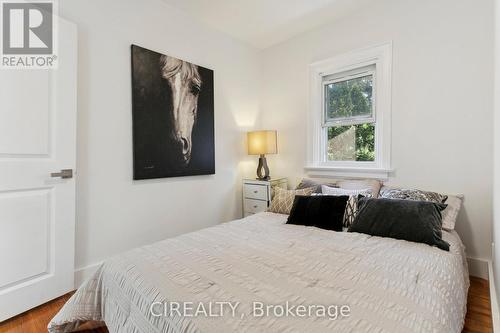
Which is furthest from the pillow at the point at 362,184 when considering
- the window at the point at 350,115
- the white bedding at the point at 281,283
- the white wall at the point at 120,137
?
the white wall at the point at 120,137

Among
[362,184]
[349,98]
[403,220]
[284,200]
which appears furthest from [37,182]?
[349,98]

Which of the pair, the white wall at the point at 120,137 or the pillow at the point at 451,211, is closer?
the pillow at the point at 451,211

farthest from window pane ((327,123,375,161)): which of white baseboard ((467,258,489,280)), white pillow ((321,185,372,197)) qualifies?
white baseboard ((467,258,489,280))

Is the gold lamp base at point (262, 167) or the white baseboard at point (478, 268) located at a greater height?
the gold lamp base at point (262, 167)

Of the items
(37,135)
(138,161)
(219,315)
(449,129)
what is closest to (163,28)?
(138,161)

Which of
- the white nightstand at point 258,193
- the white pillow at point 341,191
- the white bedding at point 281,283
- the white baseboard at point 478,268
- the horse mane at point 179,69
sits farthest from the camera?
the white nightstand at point 258,193

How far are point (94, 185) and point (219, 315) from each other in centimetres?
175

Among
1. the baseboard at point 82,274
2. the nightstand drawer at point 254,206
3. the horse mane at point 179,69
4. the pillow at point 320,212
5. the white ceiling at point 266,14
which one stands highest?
the white ceiling at point 266,14

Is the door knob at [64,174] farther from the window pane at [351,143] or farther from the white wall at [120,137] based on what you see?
the window pane at [351,143]

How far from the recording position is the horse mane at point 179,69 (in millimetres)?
2514

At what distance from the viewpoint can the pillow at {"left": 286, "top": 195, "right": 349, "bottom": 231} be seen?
78.0 inches

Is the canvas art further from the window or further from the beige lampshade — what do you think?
the window

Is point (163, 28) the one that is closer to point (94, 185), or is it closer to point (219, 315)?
point (94, 185)

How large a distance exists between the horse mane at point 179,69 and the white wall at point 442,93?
1632 millimetres
